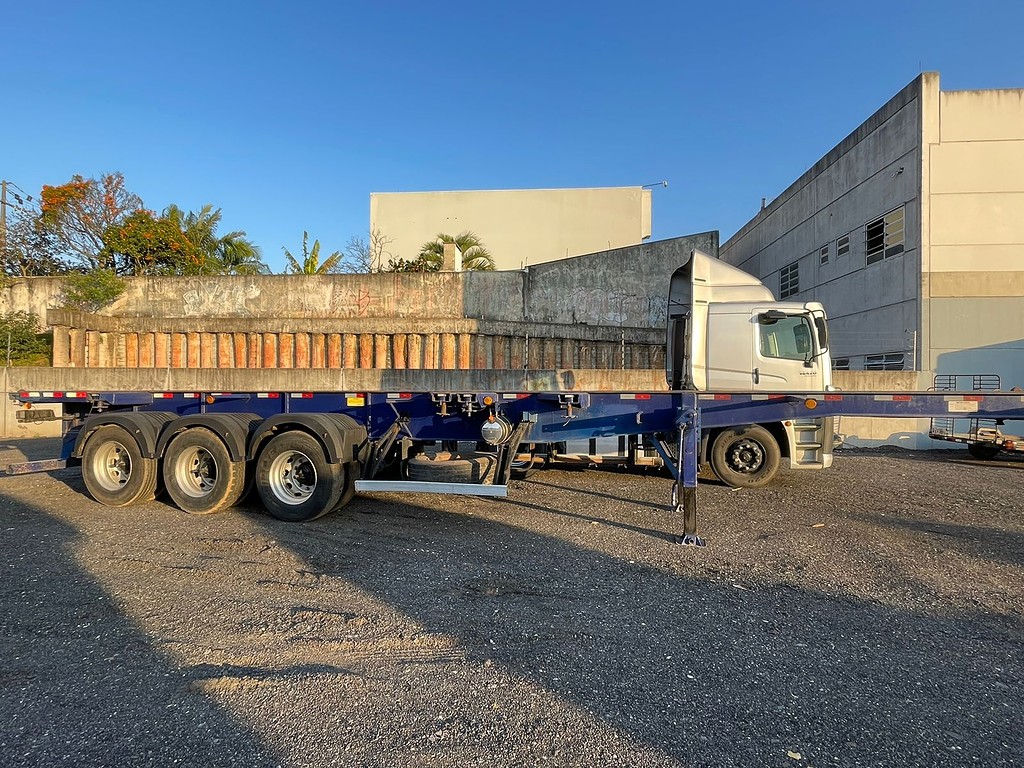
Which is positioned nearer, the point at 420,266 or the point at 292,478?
the point at 292,478

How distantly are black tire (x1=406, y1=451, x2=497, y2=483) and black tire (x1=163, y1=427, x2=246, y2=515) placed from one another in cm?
212

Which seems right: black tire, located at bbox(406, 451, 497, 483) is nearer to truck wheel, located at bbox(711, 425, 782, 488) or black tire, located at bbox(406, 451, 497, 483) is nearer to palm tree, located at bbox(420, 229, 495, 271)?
truck wheel, located at bbox(711, 425, 782, 488)

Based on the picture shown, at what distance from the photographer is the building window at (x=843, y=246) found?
17.0 m

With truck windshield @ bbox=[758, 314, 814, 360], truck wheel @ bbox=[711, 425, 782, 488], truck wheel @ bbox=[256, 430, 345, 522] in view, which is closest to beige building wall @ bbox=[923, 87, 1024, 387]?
truck windshield @ bbox=[758, 314, 814, 360]

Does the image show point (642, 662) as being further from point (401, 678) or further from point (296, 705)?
point (296, 705)

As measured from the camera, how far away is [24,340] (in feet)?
57.2

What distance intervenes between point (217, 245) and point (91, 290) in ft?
32.6

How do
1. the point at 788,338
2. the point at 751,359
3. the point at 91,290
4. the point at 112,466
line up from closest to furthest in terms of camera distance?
the point at 112,466
the point at 788,338
the point at 751,359
the point at 91,290

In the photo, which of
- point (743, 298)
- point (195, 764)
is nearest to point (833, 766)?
point (195, 764)

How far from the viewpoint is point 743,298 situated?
8141 millimetres

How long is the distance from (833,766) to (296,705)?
8.32 feet

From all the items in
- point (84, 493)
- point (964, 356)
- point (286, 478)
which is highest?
point (964, 356)

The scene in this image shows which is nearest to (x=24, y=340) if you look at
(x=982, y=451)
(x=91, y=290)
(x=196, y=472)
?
(x=91, y=290)

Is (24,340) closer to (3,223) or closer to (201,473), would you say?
(3,223)
